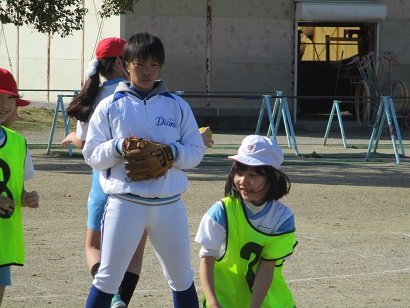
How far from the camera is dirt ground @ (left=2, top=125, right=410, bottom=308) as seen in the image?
7.69 m

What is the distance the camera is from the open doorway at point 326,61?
2928cm

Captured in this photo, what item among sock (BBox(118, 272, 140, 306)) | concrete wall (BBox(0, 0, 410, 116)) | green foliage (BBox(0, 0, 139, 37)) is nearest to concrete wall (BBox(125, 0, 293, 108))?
concrete wall (BBox(0, 0, 410, 116))

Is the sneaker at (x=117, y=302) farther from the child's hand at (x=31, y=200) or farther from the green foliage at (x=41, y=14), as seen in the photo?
the green foliage at (x=41, y=14)

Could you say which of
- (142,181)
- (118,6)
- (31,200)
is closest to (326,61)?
(118,6)

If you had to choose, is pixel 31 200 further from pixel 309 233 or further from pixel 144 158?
pixel 309 233

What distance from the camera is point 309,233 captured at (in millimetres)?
Answer: 10438

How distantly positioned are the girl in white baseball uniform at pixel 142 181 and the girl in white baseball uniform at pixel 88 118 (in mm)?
592

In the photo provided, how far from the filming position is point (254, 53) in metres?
27.0

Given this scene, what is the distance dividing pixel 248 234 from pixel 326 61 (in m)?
25.6

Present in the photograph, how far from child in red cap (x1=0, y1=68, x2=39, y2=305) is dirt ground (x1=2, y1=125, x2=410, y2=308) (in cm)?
150

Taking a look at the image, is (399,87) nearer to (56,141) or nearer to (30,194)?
(56,141)

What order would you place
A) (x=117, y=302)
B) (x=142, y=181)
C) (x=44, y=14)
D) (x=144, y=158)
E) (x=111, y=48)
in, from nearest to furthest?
(x=144, y=158) → (x=142, y=181) → (x=117, y=302) → (x=111, y=48) → (x=44, y=14)

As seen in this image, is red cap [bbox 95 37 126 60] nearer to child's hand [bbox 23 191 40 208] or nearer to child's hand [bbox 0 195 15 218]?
child's hand [bbox 23 191 40 208]

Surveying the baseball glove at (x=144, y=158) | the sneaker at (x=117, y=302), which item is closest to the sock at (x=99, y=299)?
the sneaker at (x=117, y=302)
